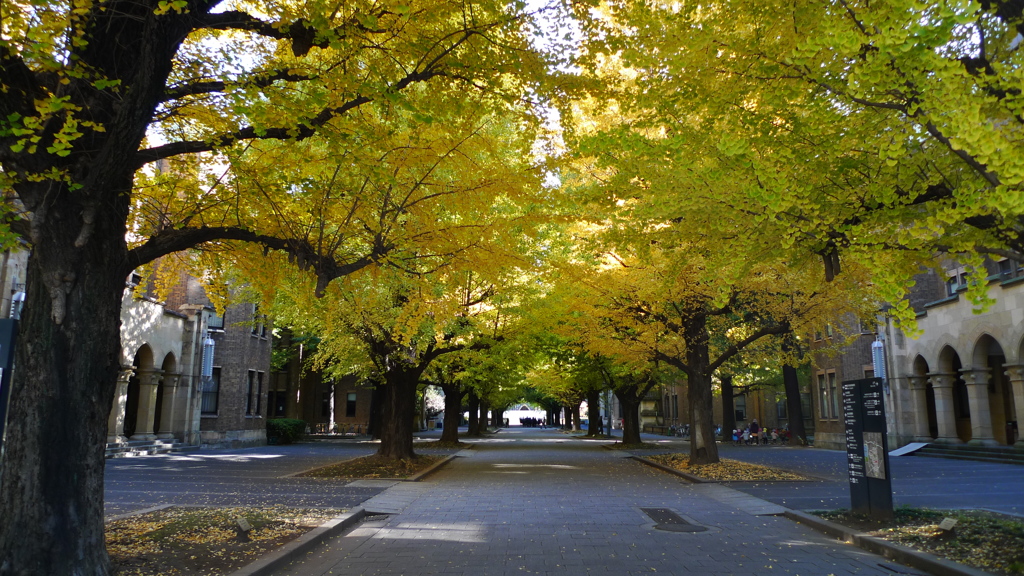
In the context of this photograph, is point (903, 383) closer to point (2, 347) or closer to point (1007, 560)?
point (1007, 560)

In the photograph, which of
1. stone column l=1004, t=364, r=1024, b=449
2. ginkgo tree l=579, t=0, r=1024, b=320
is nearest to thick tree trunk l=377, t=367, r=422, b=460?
ginkgo tree l=579, t=0, r=1024, b=320

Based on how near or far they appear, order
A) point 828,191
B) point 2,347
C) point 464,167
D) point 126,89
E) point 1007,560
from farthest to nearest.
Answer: point 464,167 < point 828,191 < point 1007,560 < point 126,89 < point 2,347

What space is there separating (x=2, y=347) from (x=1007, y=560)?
954 cm

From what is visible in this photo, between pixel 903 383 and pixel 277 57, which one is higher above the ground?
pixel 277 57

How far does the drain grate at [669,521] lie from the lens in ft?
32.7

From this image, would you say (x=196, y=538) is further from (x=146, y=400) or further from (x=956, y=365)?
(x=956, y=365)

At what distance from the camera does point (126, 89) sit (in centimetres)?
613

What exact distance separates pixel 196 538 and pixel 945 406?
2571cm

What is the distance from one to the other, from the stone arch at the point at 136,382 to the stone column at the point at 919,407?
2972cm

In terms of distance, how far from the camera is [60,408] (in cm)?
596

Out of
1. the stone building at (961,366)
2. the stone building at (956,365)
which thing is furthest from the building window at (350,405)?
the stone building at (961,366)

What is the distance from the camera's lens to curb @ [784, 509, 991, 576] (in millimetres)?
7004

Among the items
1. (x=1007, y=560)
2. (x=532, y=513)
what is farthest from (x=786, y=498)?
(x=1007, y=560)

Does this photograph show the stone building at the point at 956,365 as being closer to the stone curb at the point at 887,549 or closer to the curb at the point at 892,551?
the stone curb at the point at 887,549
